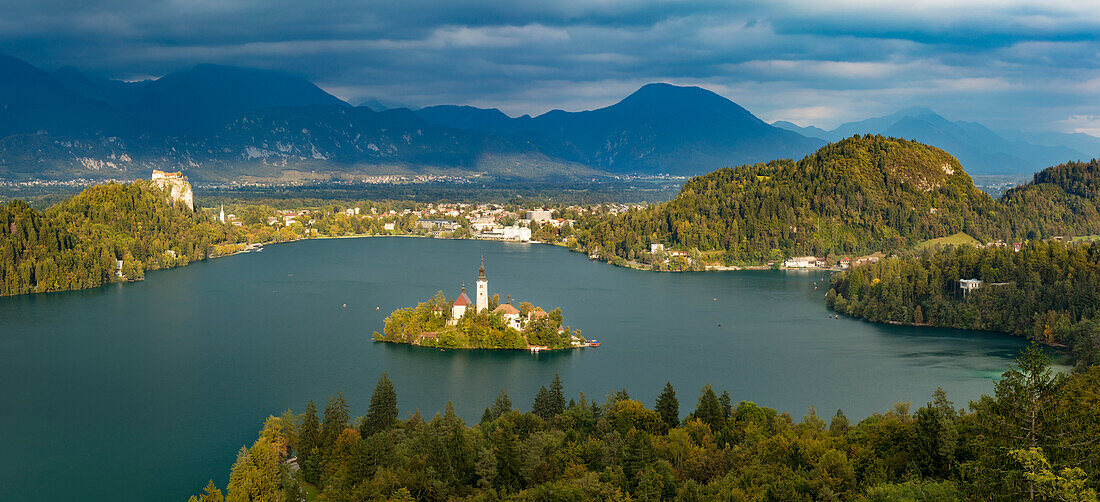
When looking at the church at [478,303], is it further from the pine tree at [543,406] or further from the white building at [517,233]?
the white building at [517,233]

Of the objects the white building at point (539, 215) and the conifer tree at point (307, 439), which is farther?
the white building at point (539, 215)

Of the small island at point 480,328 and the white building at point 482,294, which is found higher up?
the white building at point 482,294

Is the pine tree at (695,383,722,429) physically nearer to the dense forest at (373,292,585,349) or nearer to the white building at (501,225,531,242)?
the dense forest at (373,292,585,349)

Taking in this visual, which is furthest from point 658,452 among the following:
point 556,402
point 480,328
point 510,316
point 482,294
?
point 482,294

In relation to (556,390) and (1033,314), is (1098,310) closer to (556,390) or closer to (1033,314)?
(1033,314)

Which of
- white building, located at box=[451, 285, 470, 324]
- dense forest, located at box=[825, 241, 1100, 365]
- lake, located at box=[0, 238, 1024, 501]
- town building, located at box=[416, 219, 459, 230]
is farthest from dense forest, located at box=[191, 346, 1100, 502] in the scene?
town building, located at box=[416, 219, 459, 230]

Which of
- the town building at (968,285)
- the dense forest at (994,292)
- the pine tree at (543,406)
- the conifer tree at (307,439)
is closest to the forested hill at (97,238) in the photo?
the conifer tree at (307,439)

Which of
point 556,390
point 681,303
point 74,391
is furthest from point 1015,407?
point 681,303
